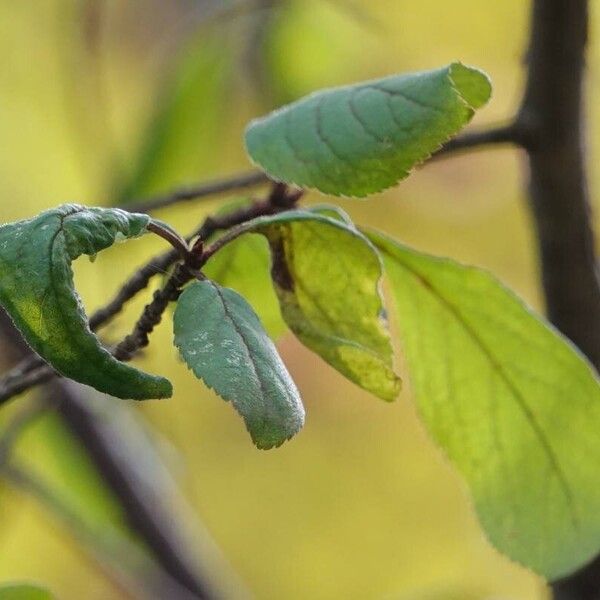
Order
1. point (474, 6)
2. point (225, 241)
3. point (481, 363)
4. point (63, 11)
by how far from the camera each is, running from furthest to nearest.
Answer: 1. point (474, 6)
2. point (63, 11)
3. point (481, 363)
4. point (225, 241)

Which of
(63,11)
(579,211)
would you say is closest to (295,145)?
(579,211)

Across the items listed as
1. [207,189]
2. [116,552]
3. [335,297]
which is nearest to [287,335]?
[116,552]

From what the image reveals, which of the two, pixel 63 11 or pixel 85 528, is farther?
pixel 63 11

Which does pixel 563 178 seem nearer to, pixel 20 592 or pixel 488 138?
pixel 488 138

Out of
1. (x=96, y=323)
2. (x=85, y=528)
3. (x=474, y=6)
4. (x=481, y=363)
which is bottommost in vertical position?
(x=474, y=6)

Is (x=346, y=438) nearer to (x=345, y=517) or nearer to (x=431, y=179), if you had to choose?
(x=345, y=517)

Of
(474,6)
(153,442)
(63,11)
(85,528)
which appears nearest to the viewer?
(85,528)
